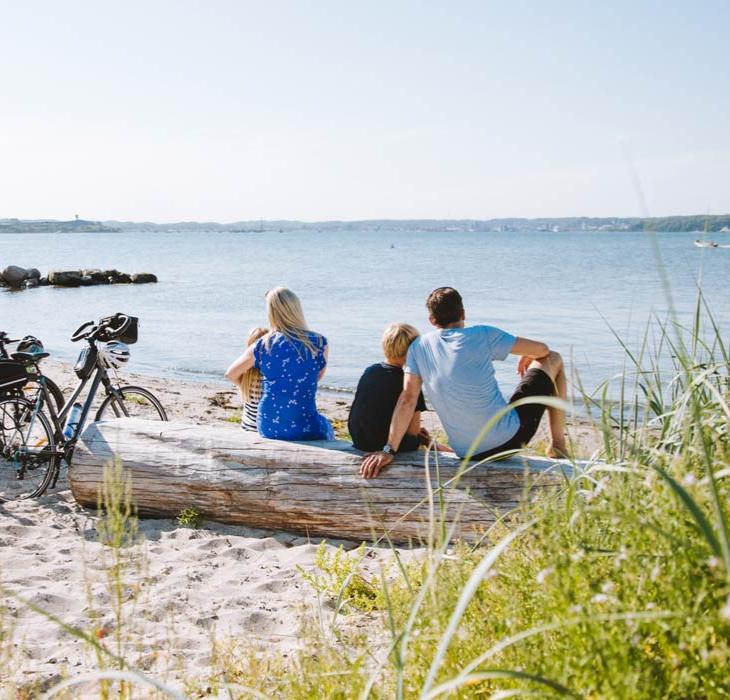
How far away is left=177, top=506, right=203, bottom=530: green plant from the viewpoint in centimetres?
577

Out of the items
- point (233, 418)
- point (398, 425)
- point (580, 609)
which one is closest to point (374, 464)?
point (398, 425)

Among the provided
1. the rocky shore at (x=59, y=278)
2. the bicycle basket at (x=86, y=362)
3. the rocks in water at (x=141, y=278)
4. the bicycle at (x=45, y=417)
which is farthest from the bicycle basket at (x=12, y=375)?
the rocks in water at (x=141, y=278)

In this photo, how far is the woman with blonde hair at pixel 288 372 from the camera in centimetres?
594

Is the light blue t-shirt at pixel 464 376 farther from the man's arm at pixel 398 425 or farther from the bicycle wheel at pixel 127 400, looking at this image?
the bicycle wheel at pixel 127 400

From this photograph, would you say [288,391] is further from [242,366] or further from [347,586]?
[347,586]

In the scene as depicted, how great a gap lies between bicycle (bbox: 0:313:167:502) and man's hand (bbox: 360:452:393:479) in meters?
2.49

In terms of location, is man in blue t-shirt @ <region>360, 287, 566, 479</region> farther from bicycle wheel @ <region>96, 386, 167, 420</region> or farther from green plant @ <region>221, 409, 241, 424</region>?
green plant @ <region>221, 409, 241, 424</region>

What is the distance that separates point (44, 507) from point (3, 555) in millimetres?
1075

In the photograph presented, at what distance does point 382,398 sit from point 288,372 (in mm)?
841

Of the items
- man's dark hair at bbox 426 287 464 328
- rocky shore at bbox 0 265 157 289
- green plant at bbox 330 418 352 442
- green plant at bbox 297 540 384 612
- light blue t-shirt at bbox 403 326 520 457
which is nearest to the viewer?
green plant at bbox 297 540 384 612

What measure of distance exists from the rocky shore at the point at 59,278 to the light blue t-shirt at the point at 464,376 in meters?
37.6

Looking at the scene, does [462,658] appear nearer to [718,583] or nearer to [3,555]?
[718,583]

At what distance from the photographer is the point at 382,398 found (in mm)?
5617

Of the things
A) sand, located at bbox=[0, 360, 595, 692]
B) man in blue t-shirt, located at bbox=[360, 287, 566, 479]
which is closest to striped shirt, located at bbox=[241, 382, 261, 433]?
sand, located at bbox=[0, 360, 595, 692]
